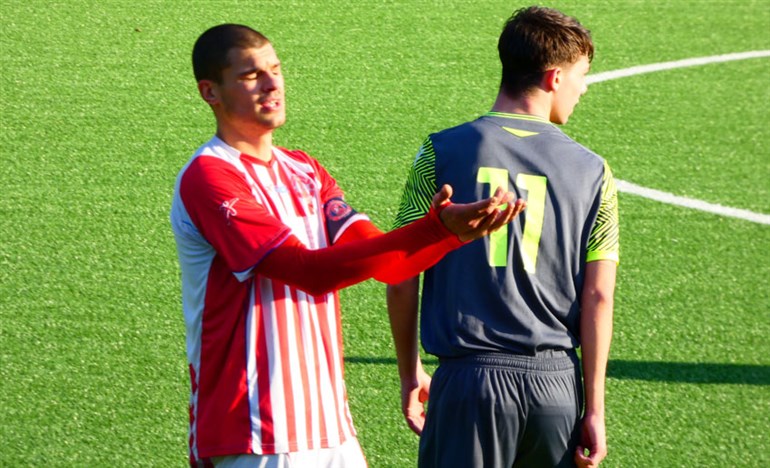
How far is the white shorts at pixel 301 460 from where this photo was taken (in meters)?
2.95

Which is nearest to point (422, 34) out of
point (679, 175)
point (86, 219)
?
point (679, 175)

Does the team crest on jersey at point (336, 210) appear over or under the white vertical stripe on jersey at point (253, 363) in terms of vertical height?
over

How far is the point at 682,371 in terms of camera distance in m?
5.71

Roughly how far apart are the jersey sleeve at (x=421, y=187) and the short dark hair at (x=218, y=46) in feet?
1.88

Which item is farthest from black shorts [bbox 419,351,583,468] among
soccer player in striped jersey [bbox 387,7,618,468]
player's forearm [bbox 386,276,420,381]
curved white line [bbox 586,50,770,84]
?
curved white line [bbox 586,50,770,84]

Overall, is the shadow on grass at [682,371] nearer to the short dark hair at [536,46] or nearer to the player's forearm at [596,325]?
the player's forearm at [596,325]

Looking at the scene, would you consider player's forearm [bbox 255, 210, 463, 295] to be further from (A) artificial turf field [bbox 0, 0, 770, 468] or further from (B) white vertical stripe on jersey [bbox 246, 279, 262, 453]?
(A) artificial turf field [bbox 0, 0, 770, 468]

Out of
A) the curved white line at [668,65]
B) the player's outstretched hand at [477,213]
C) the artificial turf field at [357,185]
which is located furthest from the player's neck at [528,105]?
the curved white line at [668,65]

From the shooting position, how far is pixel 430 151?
3.33 metres

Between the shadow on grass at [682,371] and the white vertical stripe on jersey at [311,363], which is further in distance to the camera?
the shadow on grass at [682,371]

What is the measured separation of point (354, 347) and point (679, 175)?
9.68 ft

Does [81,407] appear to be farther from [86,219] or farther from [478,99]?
[478,99]

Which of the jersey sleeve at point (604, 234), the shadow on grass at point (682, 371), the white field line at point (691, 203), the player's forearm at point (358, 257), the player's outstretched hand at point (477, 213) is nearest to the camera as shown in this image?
the player's outstretched hand at point (477, 213)

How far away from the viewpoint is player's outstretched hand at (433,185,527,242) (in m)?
2.57
